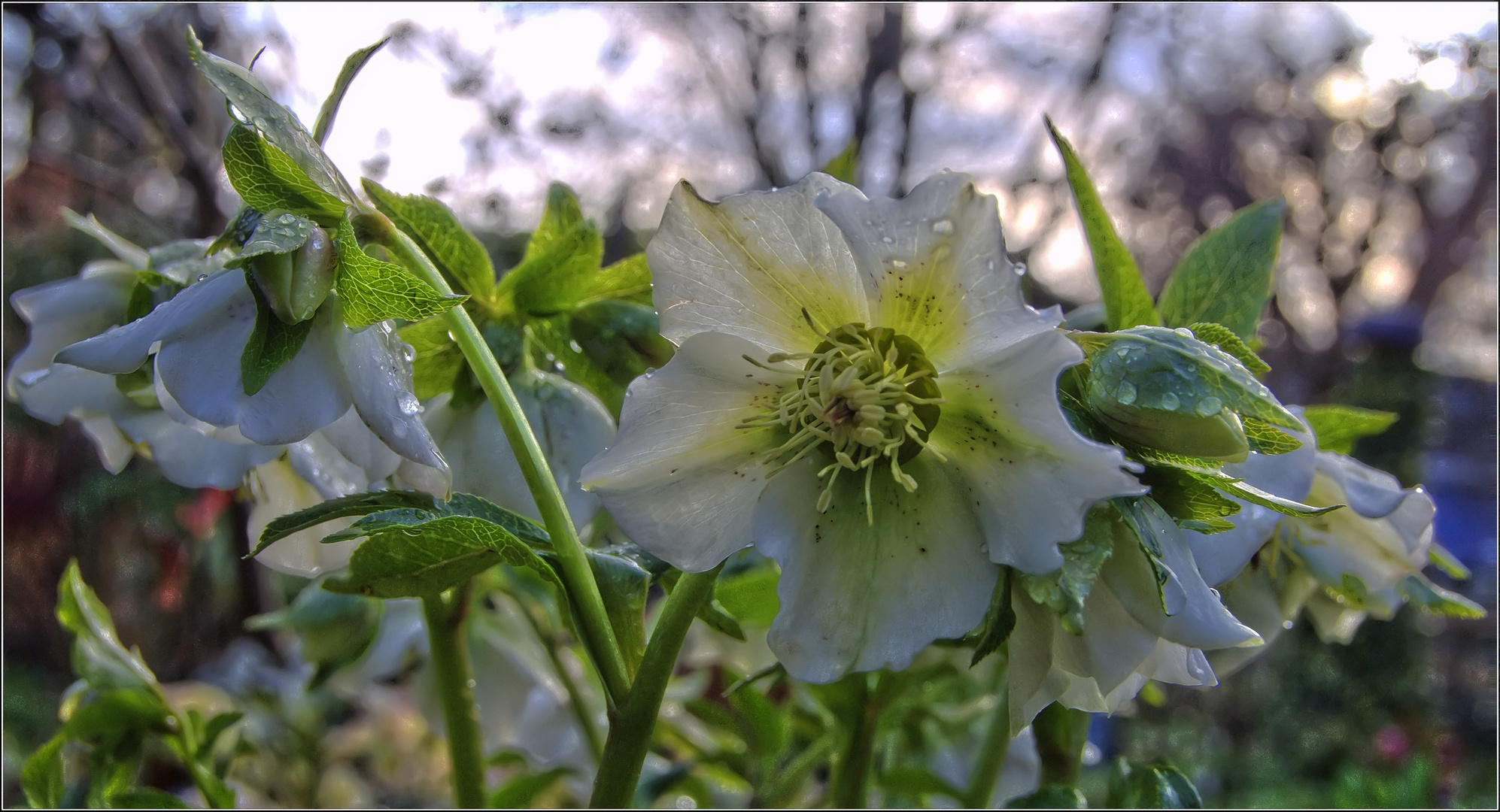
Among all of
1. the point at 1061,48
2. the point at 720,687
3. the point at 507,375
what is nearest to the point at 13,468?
the point at 720,687

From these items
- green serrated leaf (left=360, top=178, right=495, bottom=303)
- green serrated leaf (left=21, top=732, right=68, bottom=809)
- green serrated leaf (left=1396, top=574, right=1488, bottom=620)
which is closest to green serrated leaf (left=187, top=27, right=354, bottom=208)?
green serrated leaf (left=360, top=178, right=495, bottom=303)

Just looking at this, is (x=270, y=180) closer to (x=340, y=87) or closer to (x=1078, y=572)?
(x=340, y=87)

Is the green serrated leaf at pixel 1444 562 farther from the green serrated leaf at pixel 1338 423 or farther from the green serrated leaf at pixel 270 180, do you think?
the green serrated leaf at pixel 270 180

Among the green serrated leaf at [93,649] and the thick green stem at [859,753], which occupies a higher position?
the green serrated leaf at [93,649]

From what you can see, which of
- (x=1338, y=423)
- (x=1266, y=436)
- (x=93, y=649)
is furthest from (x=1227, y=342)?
(x=93, y=649)

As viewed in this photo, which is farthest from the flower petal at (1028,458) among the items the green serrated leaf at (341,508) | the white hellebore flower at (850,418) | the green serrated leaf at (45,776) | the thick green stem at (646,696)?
the green serrated leaf at (45,776)

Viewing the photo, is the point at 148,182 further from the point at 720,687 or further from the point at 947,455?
the point at 947,455
